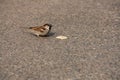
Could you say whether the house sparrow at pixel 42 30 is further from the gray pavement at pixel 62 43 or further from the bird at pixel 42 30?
the gray pavement at pixel 62 43

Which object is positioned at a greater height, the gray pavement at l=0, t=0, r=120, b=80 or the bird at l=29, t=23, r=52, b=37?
the bird at l=29, t=23, r=52, b=37

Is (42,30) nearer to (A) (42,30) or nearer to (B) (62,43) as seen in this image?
(A) (42,30)

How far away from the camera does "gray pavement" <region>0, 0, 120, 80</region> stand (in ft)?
19.6

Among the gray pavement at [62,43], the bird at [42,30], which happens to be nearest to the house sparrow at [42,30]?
the bird at [42,30]

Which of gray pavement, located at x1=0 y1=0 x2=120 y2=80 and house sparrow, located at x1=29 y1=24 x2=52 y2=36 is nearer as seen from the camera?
gray pavement, located at x1=0 y1=0 x2=120 y2=80

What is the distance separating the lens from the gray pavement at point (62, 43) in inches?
235

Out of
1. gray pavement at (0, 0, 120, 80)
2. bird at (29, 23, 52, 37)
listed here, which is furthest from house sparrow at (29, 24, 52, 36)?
gray pavement at (0, 0, 120, 80)

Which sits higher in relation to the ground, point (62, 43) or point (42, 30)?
point (42, 30)

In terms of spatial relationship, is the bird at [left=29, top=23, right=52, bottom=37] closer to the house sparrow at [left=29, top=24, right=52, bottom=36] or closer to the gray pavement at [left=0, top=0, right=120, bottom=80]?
the house sparrow at [left=29, top=24, right=52, bottom=36]

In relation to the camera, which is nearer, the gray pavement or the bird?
the gray pavement

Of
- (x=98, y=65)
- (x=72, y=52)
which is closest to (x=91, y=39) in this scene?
(x=72, y=52)

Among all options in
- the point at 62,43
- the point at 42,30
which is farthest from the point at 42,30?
the point at 62,43

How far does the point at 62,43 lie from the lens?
7.28m

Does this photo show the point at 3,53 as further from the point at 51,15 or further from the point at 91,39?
the point at 51,15
